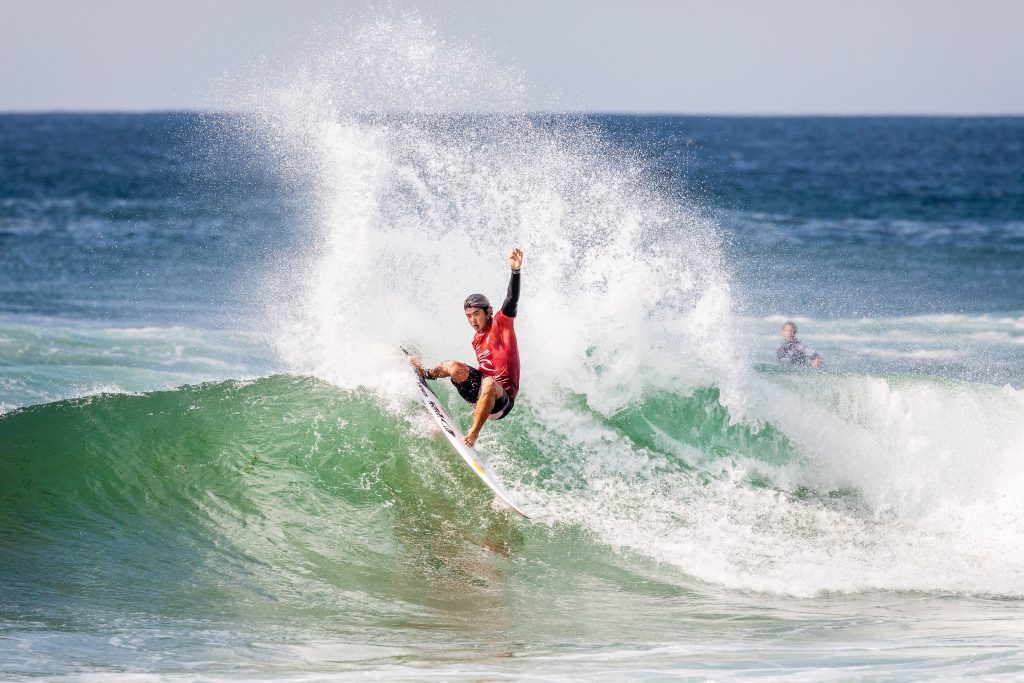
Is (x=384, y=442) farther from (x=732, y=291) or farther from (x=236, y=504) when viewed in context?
(x=732, y=291)

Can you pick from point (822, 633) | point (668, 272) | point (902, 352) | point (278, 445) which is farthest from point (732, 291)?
point (822, 633)

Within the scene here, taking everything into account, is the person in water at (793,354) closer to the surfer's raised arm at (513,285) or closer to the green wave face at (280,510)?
the green wave face at (280,510)

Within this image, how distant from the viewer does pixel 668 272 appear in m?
11.7

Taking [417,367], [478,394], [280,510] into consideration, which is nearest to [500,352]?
[478,394]

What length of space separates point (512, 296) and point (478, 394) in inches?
41.2

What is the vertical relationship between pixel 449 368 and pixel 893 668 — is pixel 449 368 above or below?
above

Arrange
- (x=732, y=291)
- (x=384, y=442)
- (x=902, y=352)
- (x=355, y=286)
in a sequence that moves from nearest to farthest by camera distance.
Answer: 1. (x=384, y=442)
2. (x=355, y=286)
3. (x=902, y=352)
4. (x=732, y=291)

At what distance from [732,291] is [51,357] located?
1239cm

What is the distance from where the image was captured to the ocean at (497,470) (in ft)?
23.4

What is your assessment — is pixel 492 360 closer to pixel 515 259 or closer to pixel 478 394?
pixel 478 394

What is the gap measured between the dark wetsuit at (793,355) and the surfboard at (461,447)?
20.7 feet

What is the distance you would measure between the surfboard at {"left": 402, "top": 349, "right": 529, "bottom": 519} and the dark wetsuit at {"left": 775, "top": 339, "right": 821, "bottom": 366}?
629 centimetres

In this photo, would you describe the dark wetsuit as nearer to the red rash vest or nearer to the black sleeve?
the red rash vest

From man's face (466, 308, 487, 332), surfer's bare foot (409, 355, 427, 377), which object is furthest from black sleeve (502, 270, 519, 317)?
surfer's bare foot (409, 355, 427, 377)
